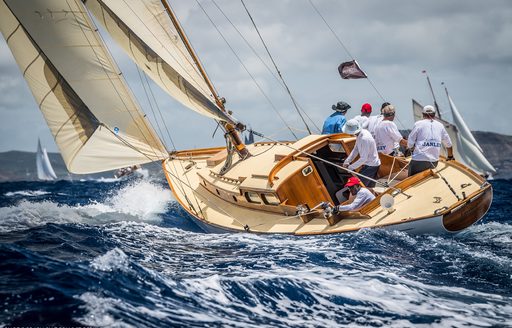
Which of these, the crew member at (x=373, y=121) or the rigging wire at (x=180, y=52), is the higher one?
the rigging wire at (x=180, y=52)

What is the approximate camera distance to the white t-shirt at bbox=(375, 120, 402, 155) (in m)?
13.0

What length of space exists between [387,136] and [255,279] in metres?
6.12

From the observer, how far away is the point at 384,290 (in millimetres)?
7969

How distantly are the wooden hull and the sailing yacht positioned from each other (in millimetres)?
25

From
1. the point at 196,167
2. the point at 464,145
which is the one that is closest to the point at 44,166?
the point at 464,145

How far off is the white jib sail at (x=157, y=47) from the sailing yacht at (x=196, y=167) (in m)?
0.03

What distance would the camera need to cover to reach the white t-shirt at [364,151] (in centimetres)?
1180

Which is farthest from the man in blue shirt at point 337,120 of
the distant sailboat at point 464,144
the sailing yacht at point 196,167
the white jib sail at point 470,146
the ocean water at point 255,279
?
the white jib sail at point 470,146

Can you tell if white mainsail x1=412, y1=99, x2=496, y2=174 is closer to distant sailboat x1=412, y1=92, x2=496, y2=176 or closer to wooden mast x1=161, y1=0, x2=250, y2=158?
distant sailboat x1=412, y1=92, x2=496, y2=176

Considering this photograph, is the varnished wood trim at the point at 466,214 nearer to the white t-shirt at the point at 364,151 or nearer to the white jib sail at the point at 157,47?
the white t-shirt at the point at 364,151

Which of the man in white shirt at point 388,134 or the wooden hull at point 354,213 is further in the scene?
the man in white shirt at point 388,134

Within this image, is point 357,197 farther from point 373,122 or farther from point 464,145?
point 464,145

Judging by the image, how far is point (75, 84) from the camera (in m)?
15.1

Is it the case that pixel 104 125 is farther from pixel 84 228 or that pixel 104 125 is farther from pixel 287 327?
pixel 287 327
